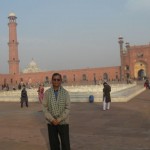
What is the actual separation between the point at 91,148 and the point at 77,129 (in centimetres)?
210

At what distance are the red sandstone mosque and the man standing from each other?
2056 inches

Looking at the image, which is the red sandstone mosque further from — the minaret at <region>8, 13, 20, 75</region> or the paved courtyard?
the paved courtyard

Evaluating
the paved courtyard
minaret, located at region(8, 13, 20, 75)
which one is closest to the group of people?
the paved courtyard

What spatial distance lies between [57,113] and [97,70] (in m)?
61.5

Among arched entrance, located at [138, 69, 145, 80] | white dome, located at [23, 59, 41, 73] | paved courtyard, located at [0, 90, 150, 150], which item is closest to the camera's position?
paved courtyard, located at [0, 90, 150, 150]

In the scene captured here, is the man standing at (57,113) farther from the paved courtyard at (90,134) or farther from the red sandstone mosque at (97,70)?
the red sandstone mosque at (97,70)

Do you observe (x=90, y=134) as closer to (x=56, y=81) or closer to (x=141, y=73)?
(x=56, y=81)

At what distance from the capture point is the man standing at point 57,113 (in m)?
3.89

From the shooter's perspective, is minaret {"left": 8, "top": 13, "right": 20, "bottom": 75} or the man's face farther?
minaret {"left": 8, "top": 13, "right": 20, "bottom": 75}

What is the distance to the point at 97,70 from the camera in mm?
65125

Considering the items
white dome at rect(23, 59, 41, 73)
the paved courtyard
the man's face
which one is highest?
white dome at rect(23, 59, 41, 73)

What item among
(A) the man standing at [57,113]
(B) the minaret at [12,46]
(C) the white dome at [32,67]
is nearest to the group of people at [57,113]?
(A) the man standing at [57,113]

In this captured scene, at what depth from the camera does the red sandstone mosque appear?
2283 inches

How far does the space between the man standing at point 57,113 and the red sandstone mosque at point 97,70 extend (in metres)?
52.2
